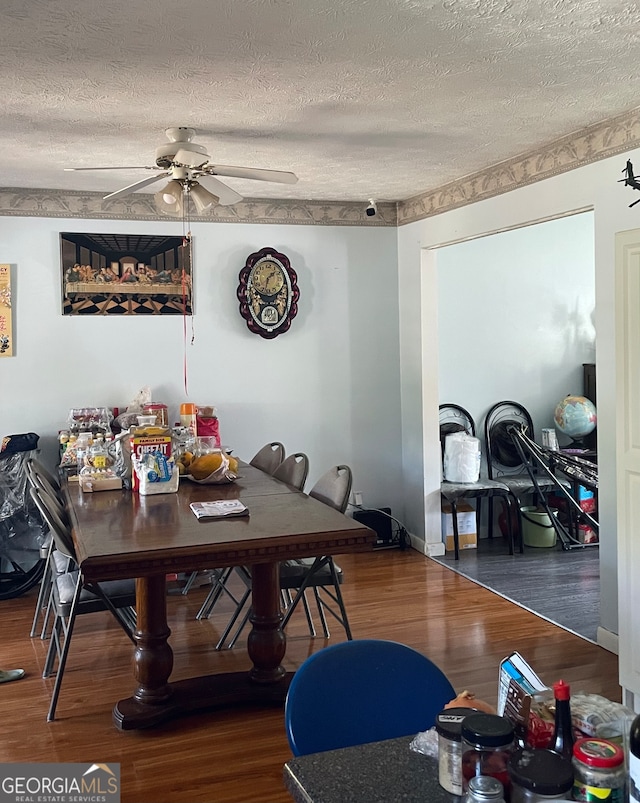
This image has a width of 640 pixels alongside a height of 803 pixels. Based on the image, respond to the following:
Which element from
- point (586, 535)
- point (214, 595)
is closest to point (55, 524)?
point (214, 595)

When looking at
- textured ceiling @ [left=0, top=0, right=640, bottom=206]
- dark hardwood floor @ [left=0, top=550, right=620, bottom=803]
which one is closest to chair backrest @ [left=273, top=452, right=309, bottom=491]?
dark hardwood floor @ [left=0, top=550, right=620, bottom=803]

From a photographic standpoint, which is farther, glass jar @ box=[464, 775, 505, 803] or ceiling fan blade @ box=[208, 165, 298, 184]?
ceiling fan blade @ box=[208, 165, 298, 184]

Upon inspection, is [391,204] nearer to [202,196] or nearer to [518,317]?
[518,317]

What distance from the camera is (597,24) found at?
2.66m

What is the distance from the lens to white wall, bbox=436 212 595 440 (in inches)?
249

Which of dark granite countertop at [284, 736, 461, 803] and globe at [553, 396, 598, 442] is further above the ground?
globe at [553, 396, 598, 442]

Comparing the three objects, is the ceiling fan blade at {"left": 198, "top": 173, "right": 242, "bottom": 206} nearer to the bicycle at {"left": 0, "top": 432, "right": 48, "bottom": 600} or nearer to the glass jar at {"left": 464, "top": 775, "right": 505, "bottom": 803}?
the bicycle at {"left": 0, "top": 432, "right": 48, "bottom": 600}

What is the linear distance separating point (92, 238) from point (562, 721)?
4797 millimetres

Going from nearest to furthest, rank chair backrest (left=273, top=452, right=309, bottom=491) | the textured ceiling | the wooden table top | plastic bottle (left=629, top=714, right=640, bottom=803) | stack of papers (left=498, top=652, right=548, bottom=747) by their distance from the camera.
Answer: plastic bottle (left=629, top=714, right=640, bottom=803) < stack of papers (left=498, top=652, right=548, bottom=747) < the textured ceiling < the wooden table top < chair backrest (left=273, top=452, right=309, bottom=491)

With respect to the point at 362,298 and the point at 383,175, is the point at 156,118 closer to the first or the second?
Answer: the point at 383,175

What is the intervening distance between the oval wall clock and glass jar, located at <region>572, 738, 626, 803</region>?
186 inches

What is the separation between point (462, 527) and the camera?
597 cm

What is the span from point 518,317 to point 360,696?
511cm

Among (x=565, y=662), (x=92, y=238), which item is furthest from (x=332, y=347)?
(x=565, y=662)
